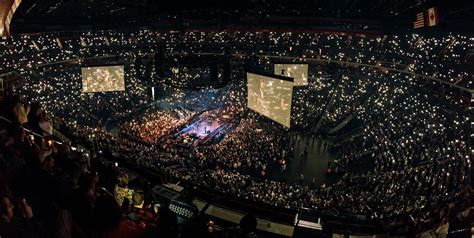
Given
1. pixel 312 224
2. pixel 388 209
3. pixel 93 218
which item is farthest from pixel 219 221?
pixel 388 209

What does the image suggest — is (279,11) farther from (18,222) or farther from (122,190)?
(18,222)

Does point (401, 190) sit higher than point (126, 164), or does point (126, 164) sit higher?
point (126, 164)

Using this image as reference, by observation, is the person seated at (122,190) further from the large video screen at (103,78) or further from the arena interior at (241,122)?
the large video screen at (103,78)

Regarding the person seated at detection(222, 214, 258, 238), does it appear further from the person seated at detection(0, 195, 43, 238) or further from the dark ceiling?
the dark ceiling

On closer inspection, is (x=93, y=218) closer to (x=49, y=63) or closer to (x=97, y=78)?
(x=97, y=78)

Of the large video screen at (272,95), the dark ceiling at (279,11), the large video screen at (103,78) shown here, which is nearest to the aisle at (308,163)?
the large video screen at (272,95)

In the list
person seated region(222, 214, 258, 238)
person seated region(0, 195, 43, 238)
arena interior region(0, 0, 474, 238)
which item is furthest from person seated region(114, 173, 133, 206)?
person seated region(222, 214, 258, 238)

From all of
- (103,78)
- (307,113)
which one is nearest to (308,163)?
(307,113)
